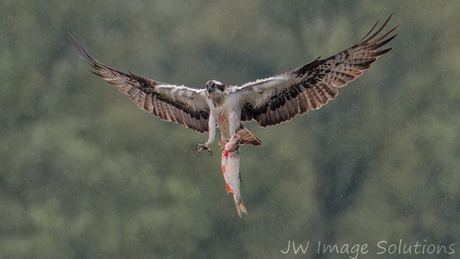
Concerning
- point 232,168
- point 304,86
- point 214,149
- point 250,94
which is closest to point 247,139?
point 232,168

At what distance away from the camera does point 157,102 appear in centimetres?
799

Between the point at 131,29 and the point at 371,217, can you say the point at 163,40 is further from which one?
the point at 371,217

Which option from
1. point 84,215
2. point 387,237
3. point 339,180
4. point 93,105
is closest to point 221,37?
point 93,105

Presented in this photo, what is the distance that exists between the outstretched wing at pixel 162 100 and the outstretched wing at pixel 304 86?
74cm

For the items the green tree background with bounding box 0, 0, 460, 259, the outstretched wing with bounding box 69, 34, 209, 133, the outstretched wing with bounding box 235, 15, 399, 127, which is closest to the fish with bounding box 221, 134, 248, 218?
the outstretched wing with bounding box 235, 15, 399, 127

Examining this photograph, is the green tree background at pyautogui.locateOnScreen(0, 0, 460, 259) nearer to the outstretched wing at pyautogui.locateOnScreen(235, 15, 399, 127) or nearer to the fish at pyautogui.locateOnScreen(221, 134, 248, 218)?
the outstretched wing at pyautogui.locateOnScreen(235, 15, 399, 127)

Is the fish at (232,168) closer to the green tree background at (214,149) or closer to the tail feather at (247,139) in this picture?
the tail feather at (247,139)

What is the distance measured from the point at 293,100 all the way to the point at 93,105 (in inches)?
679

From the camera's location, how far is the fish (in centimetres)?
639

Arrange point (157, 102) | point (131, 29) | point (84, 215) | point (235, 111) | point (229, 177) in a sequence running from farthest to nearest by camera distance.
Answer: point (131, 29), point (84, 215), point (157, 102), point (235, 111), point (229, 177)

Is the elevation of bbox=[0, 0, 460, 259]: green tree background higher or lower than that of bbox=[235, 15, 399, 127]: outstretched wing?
higher

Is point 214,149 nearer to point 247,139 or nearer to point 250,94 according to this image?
point 250,94

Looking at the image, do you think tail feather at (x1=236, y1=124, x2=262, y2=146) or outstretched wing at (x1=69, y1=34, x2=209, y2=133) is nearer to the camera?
tail feather at (x1=236, y1=124, x2=262, y2=146)

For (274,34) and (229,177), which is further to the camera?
(274,34)
